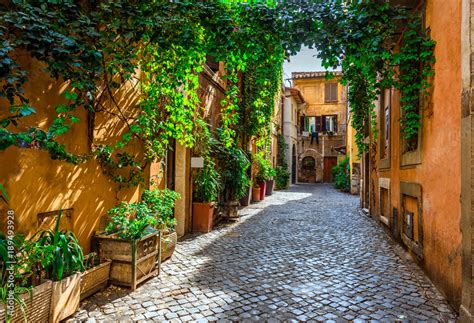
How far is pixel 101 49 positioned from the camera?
3459mm

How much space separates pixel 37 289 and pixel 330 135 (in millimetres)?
28356

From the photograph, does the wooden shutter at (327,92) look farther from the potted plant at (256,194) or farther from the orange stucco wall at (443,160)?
the orange stucco wall at (443,160)

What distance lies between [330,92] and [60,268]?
95.5 feet

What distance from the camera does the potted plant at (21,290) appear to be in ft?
8.06

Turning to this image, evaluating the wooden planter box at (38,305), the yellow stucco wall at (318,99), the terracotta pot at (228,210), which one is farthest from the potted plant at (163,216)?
the yellow stucco wall at (318,99)

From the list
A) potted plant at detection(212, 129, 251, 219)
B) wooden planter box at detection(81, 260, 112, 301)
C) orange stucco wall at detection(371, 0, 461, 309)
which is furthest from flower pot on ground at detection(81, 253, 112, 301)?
potted plant at detection(212, 129, 251, 219)

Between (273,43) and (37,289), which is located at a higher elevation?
(273,43)

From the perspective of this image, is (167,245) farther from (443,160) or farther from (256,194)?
(256,194)

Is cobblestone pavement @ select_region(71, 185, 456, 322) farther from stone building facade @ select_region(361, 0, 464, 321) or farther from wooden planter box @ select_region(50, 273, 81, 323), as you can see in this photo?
stone building facade @ select_region(361, 0, 464, 321)

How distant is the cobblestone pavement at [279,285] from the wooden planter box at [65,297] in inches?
5.2

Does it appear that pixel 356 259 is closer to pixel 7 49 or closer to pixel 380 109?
pixel 380 109

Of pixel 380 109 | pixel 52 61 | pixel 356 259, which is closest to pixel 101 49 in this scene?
pixel 52 61

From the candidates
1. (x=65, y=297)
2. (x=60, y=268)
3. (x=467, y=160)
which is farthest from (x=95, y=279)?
(x=467, y=160)

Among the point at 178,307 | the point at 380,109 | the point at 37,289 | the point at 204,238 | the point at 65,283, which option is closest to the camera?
the point at 37,289
